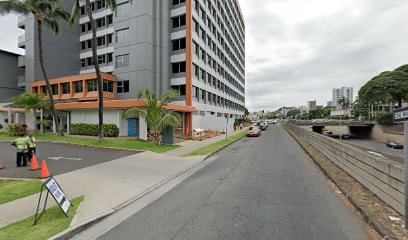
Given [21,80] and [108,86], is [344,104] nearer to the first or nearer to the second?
[108,86]

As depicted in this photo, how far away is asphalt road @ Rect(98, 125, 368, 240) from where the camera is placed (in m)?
4.36

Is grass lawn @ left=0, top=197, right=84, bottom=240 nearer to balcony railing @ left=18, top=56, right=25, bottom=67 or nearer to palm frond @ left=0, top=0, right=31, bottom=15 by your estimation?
palm frond @ left=0, top=0, right=31, bottom=15

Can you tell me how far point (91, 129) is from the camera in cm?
2303

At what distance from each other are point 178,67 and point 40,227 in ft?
97.0

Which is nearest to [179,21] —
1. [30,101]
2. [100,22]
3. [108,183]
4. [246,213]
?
[100,22]

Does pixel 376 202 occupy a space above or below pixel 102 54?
below

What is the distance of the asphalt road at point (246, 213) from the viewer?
4355 mm

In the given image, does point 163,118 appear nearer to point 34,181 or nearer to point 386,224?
point 34,181

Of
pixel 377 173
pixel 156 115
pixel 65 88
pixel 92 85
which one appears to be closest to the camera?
pixel 377 173

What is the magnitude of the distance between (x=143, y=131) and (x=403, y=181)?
19150 millimetres

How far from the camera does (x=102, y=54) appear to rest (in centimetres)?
3612

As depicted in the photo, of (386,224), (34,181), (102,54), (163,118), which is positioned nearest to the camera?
(386,224)

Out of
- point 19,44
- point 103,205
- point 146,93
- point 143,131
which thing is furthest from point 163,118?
point 19,44

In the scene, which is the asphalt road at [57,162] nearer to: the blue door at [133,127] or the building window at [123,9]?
the blue door at [133,127]
